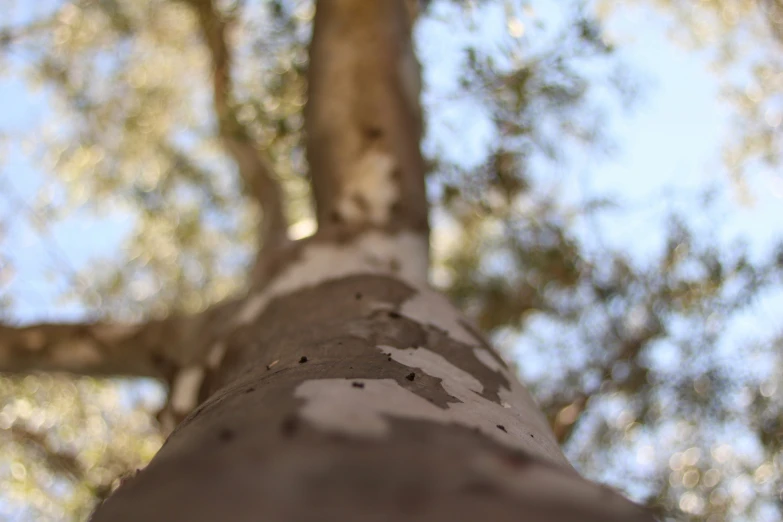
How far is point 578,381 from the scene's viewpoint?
4.91 meters

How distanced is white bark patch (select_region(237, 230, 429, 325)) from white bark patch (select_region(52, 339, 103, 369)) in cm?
89

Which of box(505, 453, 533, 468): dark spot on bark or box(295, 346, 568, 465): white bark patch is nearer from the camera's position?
box(505, 453, 533, 468): dark spot on bark

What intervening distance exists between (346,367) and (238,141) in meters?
3.43

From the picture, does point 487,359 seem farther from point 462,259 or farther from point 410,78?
point 462,259

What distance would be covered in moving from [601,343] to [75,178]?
14.6 feet

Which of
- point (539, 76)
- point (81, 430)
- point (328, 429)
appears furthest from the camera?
point (81, 430)

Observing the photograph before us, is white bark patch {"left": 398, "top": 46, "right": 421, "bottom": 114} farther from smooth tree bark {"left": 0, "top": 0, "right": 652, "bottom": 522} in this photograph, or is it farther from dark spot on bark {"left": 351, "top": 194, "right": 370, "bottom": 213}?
dark spot on bark {"left": 351, "top": 194, "right": 370, "bottom": 213}

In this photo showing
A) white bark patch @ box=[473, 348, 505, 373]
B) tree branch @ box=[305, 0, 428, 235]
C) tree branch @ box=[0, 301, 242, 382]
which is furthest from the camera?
tree branch @ box=[305, 0, 428, 235]

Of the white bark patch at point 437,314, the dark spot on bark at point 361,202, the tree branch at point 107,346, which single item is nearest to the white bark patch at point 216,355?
the tree branch at point 107,346

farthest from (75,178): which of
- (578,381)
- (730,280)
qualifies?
(730,280)

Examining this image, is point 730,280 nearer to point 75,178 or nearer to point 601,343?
point 601,343

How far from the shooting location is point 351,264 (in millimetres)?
2332

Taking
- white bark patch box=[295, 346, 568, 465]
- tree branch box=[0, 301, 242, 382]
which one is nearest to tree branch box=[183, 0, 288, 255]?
tree branch box=[0, 301, 242, 382]

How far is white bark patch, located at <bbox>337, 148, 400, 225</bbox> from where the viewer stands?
264 centimetres
